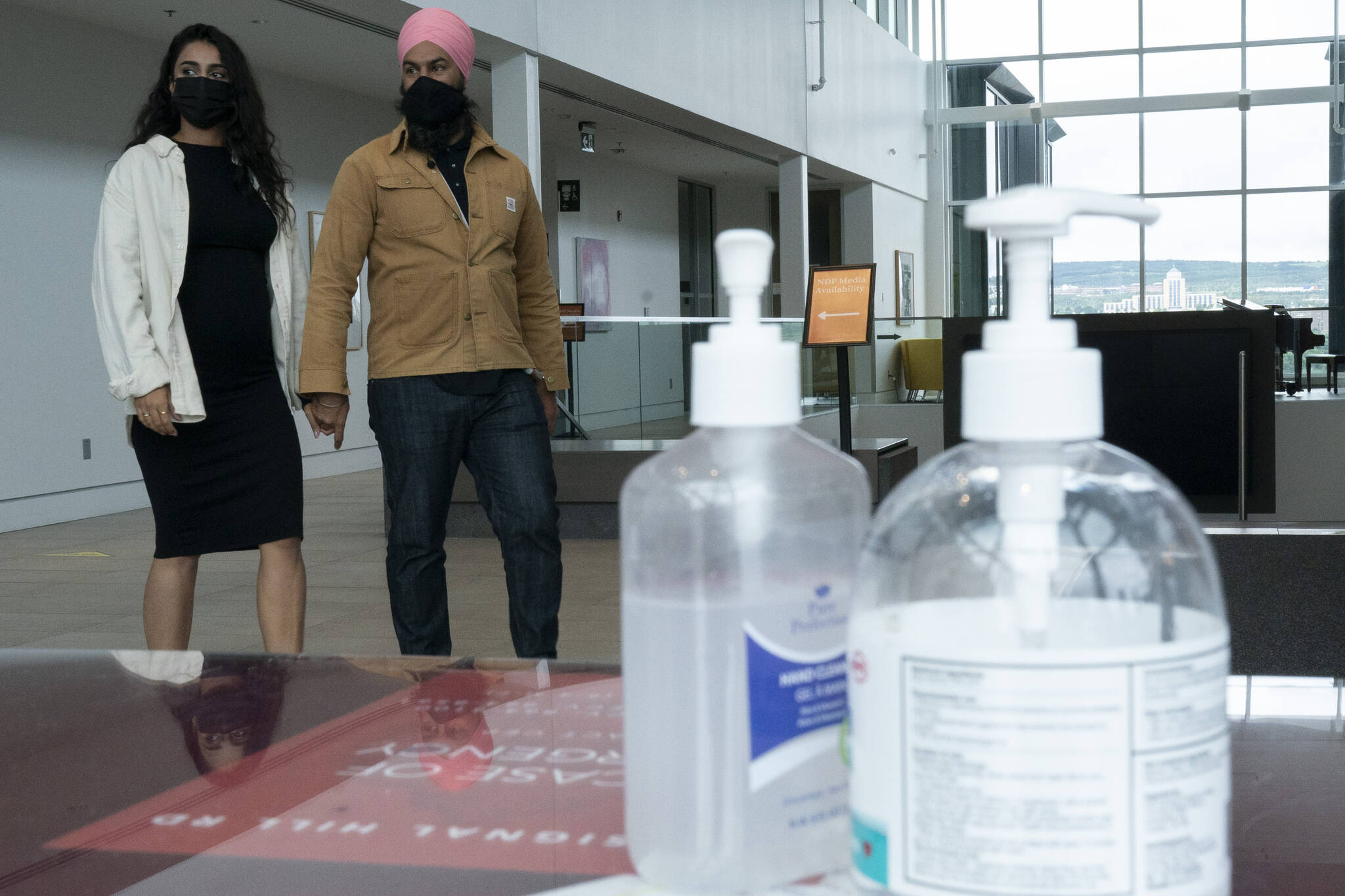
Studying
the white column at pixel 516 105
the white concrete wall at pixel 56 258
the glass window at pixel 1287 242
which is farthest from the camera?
the glass window at pixel 1287 242

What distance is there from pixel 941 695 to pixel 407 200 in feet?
7.81

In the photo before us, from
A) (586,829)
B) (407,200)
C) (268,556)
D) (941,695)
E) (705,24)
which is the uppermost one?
(705,24)

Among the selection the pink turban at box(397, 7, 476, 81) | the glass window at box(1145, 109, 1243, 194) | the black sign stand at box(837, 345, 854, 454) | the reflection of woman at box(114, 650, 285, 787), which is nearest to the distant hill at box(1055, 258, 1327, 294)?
the glass window at box(1145, 109, 1243, 194)

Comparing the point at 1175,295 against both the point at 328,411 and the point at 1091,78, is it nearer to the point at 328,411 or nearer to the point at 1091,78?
the point at 1091,78

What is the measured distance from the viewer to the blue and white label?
0.45 metres

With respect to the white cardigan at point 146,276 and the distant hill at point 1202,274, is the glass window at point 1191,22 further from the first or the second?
the white cardigan at point 146,276

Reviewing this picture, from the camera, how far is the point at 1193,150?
17.7 m

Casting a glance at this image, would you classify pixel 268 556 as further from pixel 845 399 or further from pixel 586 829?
pixel 845 399

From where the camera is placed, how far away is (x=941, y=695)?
1.28ft

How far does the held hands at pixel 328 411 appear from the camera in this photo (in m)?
2.58

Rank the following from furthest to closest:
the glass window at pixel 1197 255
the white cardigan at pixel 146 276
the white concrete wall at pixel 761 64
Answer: the glass window at pixel 1197 255 < the white concrete wall at pixel 761 64 < the white cardigan at pixel 146 276

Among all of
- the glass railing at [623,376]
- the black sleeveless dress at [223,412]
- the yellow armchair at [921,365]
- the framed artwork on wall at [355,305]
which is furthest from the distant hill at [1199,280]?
the black sleeveless dress at [223,412]

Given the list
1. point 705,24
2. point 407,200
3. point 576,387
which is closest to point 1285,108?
point 705,24

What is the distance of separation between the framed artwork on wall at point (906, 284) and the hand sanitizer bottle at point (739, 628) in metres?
17.8
